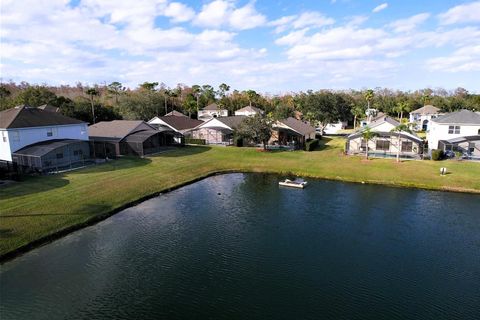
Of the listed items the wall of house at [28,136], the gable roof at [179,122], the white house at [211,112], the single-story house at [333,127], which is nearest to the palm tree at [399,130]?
the single-story house at [333,127]

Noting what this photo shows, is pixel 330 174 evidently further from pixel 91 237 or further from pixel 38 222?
pixel 38 222

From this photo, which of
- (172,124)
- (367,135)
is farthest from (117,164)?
(367,135)

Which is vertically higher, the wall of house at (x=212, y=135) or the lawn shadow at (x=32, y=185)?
the wall of house at (x=212, y=135)

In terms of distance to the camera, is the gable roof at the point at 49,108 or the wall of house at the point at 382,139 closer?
the wall of house at the point at 382,139

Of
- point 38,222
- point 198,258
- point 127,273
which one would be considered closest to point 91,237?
point 38,222

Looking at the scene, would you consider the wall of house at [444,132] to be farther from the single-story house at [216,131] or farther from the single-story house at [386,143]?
the single-story house at [216,131]

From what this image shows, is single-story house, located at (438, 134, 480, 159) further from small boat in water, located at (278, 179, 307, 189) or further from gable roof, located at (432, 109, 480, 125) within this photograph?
small boat in water, located at (278, 179, 307, 189)
